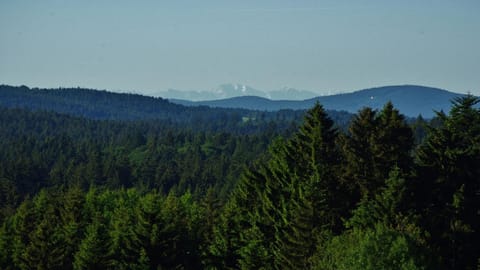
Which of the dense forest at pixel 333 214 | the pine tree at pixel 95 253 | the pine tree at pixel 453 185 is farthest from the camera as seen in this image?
the pine tree at pixel 95 253

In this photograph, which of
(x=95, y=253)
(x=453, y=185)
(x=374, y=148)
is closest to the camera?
Result: (x=374, y=148)

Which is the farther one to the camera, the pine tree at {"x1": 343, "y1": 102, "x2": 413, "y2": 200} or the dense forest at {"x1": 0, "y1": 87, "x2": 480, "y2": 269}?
the pine tree at {"x1": 343, "y1": 102, "x2": 413, "y2": 200}

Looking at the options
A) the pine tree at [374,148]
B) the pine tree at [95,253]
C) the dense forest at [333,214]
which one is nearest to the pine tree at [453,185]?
A: the dense forest at [333,214]

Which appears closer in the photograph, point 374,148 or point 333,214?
point 374,148

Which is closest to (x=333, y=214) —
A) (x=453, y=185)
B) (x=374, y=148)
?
(x=374, y=148)

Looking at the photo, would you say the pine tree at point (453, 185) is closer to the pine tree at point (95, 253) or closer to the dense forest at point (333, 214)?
the dense forest at point (333, 214)

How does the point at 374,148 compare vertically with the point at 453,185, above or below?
above

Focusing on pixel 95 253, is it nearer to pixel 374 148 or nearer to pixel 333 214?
pixel 333 214

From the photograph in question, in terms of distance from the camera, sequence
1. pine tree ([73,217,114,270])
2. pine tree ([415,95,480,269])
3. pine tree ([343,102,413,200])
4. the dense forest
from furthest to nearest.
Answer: pine tree ([73,217,114,270]) → pine tree ([343,102,413,200]) → pine tree ([415,95,480,269]) → the dense forest

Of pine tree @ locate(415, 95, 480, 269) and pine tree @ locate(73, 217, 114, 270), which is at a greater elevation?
pine tree @ locate(415, 95, 480, 269)

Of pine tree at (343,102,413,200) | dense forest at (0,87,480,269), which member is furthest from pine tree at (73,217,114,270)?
pine tree at (343,102,413,200)

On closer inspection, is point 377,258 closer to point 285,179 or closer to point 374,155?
point 374,155

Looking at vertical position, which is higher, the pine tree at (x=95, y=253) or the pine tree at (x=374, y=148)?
the pine tree at (x=374, y=148)

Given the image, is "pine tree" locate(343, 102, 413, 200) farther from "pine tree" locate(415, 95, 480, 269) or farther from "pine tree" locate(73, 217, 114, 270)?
"pine tree" locate(73, 217, 114, 270)
